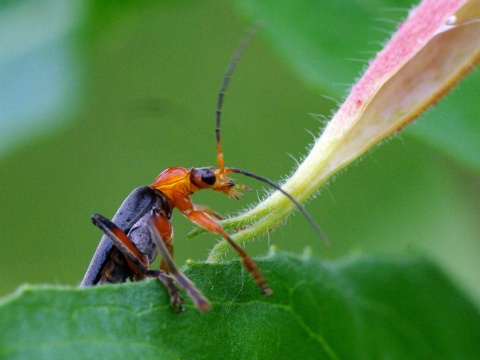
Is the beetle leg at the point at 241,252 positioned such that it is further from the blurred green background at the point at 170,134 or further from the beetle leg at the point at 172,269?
the blurred green background at the point at 170,134

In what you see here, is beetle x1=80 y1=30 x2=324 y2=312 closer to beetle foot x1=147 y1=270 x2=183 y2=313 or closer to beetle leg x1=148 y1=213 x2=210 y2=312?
beetle leg x1=148 y1=213 x2=210 y2=312

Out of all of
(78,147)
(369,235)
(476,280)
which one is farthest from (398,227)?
(78,147)

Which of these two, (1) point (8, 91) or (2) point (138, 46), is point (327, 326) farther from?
(2) point (138, 46)

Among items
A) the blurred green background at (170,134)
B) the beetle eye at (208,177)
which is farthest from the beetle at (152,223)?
the blurred green background at (170,134)

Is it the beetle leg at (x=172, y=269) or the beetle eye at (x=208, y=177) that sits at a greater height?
the beetle eye at (x=208, y=177)

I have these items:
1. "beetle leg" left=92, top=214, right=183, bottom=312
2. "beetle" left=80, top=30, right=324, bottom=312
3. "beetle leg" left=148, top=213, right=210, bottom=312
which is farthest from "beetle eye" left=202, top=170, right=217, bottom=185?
"beetle leg" left=92, top=214, right=183, bottom=312

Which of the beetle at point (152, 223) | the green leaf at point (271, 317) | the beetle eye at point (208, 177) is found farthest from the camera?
the beetle eye at point (208, 177)
